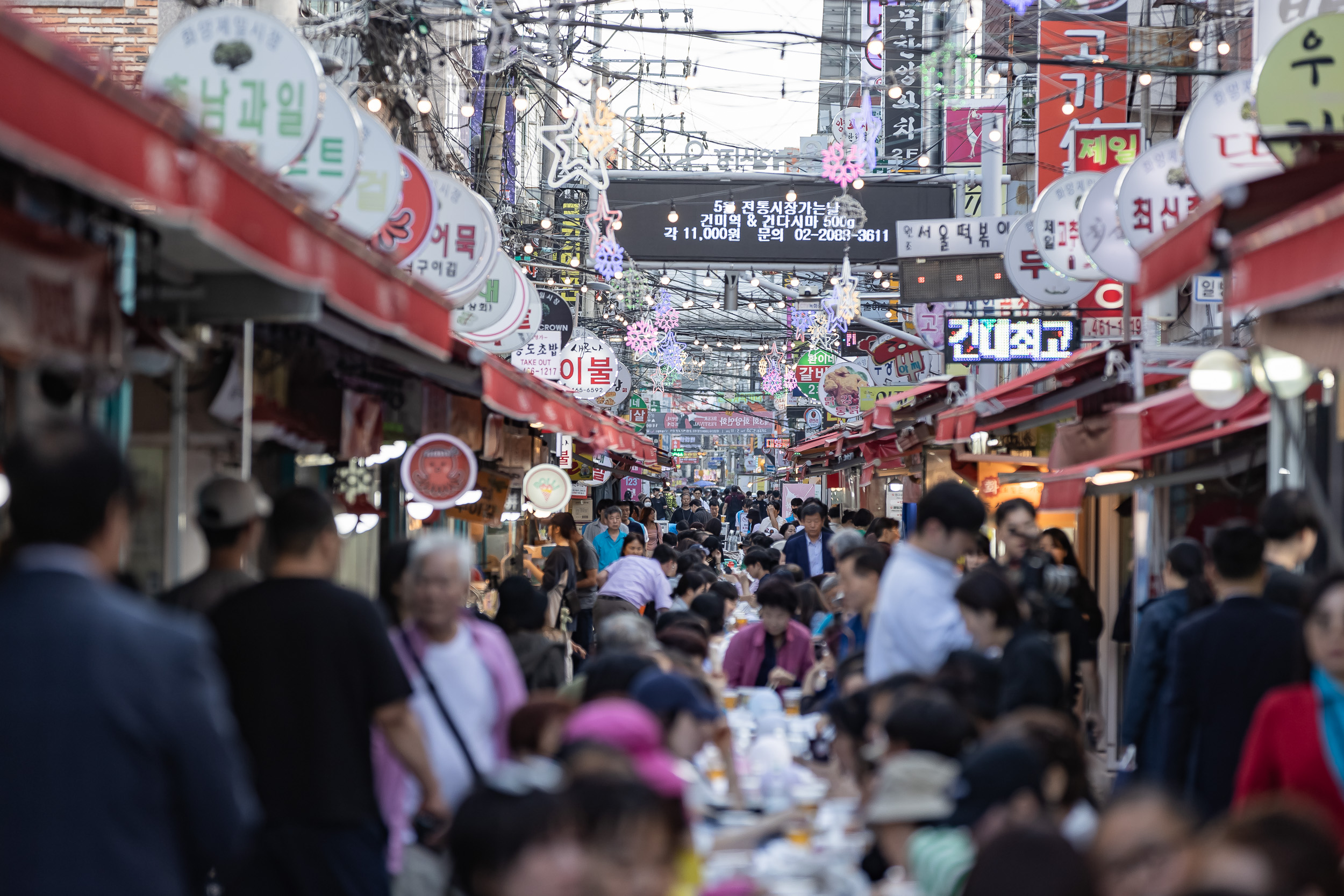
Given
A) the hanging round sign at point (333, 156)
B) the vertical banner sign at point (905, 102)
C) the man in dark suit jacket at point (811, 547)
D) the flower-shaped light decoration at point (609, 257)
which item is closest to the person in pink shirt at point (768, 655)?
the hanging round sign at point (333, 156)

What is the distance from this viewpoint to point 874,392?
25.5 meters

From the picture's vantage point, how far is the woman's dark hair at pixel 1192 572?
8.05m

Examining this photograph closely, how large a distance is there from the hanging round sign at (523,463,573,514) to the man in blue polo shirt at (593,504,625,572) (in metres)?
A: 3.15

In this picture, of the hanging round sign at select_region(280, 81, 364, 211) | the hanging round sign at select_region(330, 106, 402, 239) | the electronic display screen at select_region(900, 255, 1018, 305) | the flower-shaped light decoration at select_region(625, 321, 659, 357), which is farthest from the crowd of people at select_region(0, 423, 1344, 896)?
the flower-shaped light decoration at select_region(625, 321, 659, 357)

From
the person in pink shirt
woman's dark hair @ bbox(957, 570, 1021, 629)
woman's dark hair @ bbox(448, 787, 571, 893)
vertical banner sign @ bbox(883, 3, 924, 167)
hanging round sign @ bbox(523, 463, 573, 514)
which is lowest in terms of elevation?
the person in pink shirt

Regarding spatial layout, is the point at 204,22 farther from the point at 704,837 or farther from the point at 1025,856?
the point at 1025,856

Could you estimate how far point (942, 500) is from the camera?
21.6 feet

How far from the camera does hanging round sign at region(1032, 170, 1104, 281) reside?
11898mm

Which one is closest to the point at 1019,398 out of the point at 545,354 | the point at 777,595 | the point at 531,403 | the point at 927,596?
the point at 777,595

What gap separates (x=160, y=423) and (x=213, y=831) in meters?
4.56

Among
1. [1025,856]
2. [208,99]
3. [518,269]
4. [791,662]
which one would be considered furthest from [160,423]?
[518,269]

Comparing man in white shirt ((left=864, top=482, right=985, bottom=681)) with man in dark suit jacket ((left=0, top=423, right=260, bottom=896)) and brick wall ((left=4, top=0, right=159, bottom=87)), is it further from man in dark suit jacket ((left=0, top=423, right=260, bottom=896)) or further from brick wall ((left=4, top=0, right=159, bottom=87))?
brick wall ((left=4, top=0, right=159, bottom=87))

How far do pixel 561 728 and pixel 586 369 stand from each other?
1539 centimetres

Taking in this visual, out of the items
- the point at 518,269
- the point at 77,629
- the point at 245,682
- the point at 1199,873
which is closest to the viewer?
the point at 1199,873
